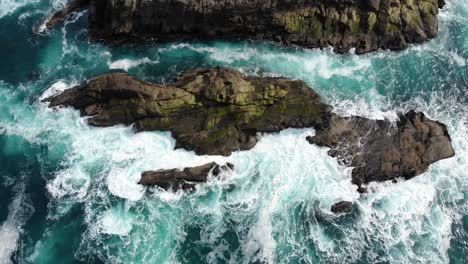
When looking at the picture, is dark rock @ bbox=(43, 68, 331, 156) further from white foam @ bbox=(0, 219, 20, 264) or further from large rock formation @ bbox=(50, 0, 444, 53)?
white foam @ bbox=(0, 219, 20, 264)

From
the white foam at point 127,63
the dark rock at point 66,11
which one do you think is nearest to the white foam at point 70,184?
the white foam at point 127,63

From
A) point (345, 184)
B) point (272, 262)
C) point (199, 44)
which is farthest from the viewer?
point (199, 44)

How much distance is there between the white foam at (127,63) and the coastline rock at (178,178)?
16.5 metres

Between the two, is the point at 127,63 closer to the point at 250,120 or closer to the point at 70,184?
the point at 70,184

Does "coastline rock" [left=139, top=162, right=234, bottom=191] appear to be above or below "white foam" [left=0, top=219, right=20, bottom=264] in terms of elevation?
above

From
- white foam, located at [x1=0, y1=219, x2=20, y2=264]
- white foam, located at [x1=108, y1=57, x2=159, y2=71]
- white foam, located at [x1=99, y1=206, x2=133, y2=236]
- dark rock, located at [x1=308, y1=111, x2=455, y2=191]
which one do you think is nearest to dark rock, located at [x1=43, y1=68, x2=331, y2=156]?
dark rock, located at [x1=308, y1=111, x2=455, y2=191]

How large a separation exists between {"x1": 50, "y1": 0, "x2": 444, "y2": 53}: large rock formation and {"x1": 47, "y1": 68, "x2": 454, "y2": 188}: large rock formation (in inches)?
402

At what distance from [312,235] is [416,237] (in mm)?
10538

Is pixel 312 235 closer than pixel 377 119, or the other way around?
pixel 312 235

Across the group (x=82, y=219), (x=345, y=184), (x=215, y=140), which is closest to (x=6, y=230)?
(x=82, y=219)

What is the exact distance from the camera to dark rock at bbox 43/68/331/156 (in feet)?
177

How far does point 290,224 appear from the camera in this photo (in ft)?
161

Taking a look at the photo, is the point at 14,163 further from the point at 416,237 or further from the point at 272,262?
the point at 416,237

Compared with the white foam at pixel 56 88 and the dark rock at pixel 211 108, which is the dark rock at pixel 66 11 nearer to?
the white foam at pixel 56 88
